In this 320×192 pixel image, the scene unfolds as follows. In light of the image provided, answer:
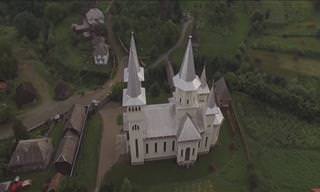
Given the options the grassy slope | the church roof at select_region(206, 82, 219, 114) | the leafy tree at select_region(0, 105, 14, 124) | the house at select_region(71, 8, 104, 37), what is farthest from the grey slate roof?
the house at select_region(71, 8, 104, 37)

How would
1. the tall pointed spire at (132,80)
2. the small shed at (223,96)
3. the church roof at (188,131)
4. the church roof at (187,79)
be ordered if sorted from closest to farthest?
the tall pointed spire at (132,80)
the church roof at (187,79)
the church roof at (188,131)
the small shed at (223,96)

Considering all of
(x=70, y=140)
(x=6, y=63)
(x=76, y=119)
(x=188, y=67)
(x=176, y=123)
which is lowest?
(x=70, y=140)

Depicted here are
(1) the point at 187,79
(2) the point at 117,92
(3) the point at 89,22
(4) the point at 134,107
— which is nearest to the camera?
(4) the point at 134,107

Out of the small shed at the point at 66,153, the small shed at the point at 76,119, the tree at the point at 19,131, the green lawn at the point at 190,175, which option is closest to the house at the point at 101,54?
the small shed at the point at 76,119

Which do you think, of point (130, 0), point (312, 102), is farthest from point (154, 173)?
point (130, 0)

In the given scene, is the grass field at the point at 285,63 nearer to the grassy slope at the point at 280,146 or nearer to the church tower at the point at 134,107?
the grassy slope at the point at 280,146

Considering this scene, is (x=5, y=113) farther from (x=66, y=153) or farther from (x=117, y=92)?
(x=117, y=92)

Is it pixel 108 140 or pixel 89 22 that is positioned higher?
pixel 89 22

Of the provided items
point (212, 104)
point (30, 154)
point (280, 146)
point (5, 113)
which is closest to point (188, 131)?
point (212, 104)
